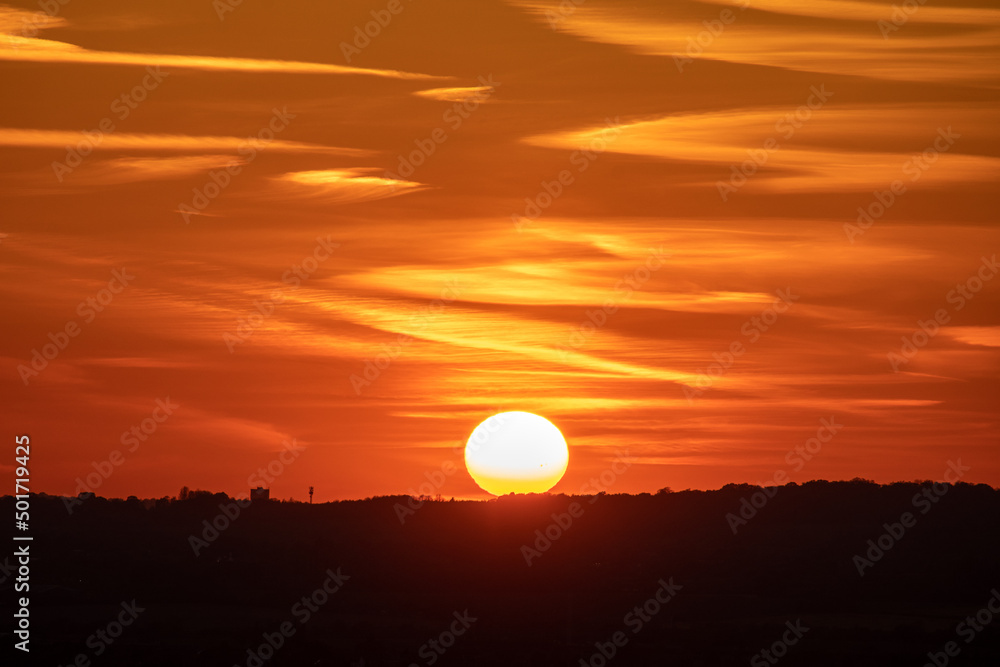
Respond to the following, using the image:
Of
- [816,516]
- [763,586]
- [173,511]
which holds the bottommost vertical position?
[173,511]

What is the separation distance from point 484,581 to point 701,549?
23085 mm

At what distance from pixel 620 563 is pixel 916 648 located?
41.4m

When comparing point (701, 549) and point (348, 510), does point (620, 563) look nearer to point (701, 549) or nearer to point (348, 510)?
point (701, 549)

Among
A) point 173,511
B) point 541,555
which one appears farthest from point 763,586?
point 173,511

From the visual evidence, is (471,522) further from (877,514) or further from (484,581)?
(877,514)

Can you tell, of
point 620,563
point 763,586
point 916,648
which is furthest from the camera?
point 620,563

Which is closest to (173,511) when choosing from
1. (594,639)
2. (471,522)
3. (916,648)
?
(471,522)

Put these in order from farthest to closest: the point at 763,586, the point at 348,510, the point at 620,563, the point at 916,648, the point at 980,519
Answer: the point at 348,510 → the point at 980,519 → the point at 620,563 → the point at 763,586 → the point at 916,648

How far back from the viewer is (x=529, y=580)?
102125 millimetres

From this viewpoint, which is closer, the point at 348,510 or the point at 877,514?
the point at 877,514

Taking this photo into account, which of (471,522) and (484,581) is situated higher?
(484,581)

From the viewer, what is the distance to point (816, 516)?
126750mm

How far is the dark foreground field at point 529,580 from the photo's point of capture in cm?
6850

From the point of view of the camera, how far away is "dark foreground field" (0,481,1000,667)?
225 ft
